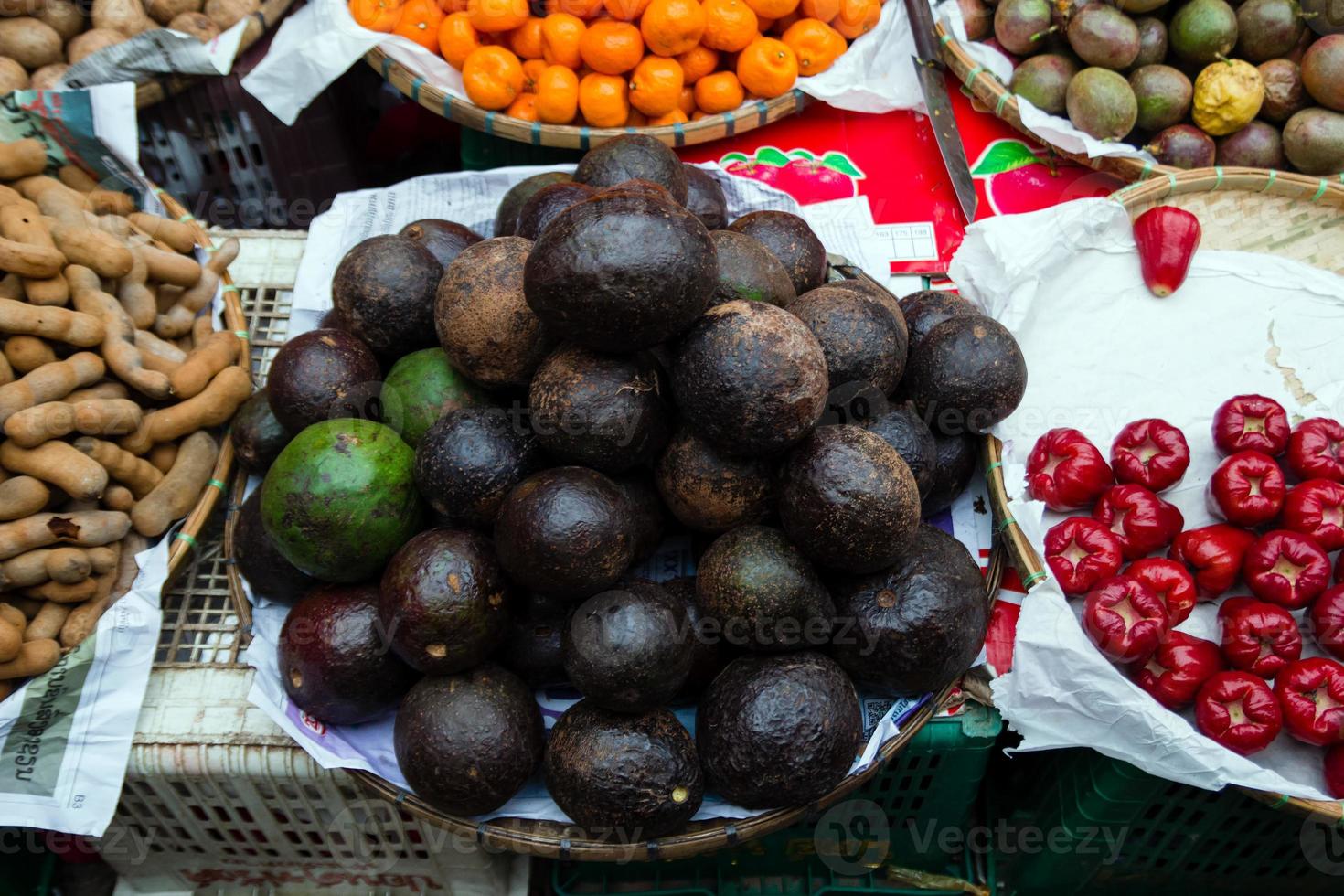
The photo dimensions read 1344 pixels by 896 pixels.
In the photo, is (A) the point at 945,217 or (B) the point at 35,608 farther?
(A) the point at 945,217

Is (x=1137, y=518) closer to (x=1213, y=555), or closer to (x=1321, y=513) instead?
(x=1213, y=555)

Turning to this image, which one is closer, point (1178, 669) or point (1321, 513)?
point (1178, 669)

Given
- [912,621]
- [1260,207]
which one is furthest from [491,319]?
[1260,207]

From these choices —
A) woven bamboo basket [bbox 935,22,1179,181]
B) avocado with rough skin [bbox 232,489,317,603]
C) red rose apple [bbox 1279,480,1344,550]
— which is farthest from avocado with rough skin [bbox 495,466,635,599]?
woven bamboo basket [bbox 935,22,1179,181]

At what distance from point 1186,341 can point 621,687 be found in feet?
5.82

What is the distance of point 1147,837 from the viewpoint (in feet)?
6.81

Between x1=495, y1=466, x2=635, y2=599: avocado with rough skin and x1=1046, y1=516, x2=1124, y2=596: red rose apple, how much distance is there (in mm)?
953

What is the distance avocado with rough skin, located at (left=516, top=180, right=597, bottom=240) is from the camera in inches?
76.1

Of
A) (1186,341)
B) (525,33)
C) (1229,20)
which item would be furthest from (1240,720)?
(525,33)

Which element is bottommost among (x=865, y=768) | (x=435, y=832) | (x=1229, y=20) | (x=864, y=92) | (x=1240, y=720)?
(x=435, y=832)

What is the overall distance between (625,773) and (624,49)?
215 cm

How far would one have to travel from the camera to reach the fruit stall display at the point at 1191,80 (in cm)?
268

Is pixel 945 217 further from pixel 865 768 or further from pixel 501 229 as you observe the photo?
pixel 865 768

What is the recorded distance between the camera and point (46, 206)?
91.0 inches
